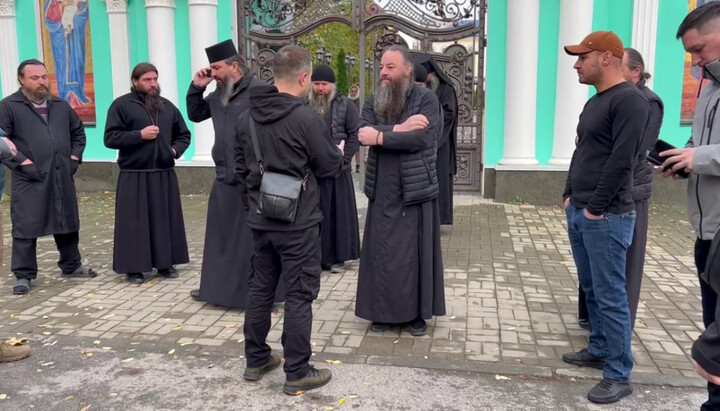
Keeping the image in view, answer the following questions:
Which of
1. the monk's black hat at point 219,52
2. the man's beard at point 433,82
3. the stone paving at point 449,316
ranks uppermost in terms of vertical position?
the monk's black hat at point 219,52

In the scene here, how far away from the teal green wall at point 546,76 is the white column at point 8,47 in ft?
31.2

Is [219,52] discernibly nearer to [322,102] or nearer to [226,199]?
[226,199]

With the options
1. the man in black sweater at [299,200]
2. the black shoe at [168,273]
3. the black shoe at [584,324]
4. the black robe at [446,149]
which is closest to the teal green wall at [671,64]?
the black robe at [446,149]

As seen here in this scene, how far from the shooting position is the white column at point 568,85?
30.0 feet

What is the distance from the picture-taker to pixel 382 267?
159 inches

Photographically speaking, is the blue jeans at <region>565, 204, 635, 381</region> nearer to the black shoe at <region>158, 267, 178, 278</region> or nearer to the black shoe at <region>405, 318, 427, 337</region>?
the black shoe at <region>405, 318, 427, 337</region>

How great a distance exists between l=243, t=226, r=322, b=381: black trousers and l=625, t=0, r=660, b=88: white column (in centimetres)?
772

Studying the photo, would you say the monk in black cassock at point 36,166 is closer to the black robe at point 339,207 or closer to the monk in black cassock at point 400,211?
the black robe at point 339,207

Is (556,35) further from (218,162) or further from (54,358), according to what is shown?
(54,358)

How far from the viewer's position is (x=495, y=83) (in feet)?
33.0

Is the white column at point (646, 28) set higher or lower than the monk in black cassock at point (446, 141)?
higher

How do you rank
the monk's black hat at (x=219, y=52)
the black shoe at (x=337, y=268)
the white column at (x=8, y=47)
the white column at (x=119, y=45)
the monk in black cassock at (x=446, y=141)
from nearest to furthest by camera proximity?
the monk's black hat at (x=219, y=52) → the black shoe at (x=337, y=268) → the monk in black cassock at (x=446, y=141) → the white column at (x=119, y=45) → the white column at (x=8, y=47)

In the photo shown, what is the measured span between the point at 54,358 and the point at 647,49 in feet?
29.2

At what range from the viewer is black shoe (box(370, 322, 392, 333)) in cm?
420
